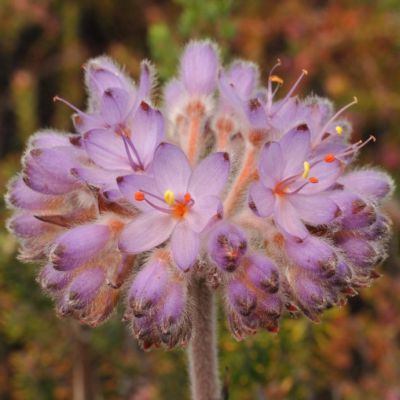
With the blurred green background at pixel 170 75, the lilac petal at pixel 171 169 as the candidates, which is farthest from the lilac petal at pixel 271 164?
the blurred green background at pixel 170 75

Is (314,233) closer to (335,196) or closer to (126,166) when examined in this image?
(335,196)

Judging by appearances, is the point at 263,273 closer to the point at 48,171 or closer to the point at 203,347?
the point at 203,347

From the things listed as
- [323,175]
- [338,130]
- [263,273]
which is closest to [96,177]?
[263,273]

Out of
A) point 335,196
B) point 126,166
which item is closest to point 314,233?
point 335,196

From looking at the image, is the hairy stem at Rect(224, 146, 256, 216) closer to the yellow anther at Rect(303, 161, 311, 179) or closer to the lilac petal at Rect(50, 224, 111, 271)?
the yellow anther at Rect(303, 161, 311, 179)

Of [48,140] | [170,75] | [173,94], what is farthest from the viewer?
[170,75]

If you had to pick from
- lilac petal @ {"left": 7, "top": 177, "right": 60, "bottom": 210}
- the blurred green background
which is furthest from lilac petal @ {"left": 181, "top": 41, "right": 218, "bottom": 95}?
the blurred green background
